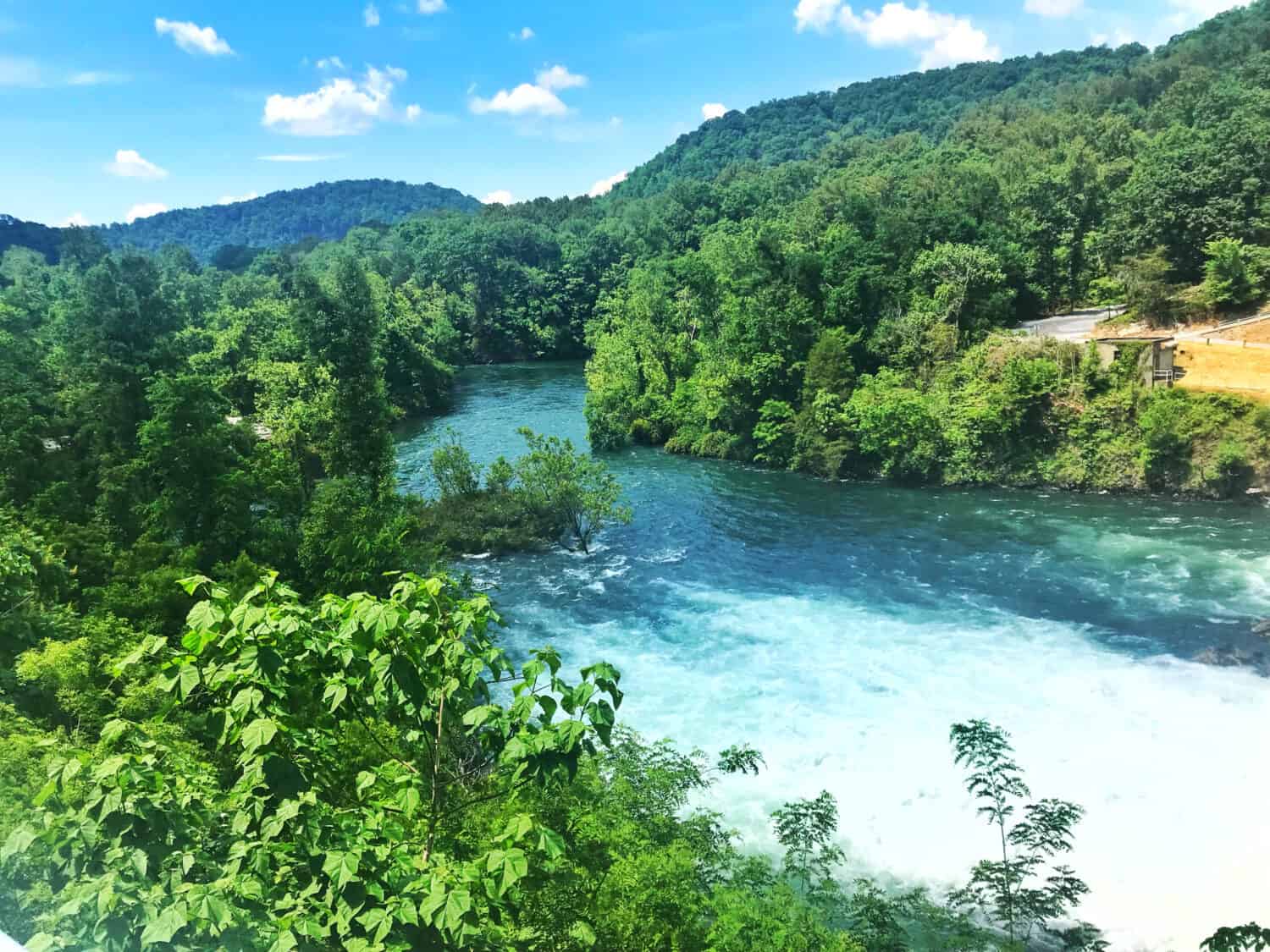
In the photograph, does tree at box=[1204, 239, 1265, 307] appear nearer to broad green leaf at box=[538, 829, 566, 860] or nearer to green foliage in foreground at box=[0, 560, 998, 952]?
green foliage in foreground at box=[0, 560, 998, 952]

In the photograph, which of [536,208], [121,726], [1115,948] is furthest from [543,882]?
[536,208]

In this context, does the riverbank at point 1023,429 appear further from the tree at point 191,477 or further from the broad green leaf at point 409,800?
the broad green leaf at point 409,800

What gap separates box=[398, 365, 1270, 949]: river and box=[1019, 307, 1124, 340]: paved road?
379 inches

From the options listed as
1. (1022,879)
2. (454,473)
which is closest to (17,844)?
(1022,879)

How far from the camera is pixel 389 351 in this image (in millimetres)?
44906

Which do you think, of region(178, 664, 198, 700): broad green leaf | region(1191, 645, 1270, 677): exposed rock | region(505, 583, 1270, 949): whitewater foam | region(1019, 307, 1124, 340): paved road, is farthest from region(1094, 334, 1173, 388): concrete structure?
region(178, 664, 198, 700): broad green leaf

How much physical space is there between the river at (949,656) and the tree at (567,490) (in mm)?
986

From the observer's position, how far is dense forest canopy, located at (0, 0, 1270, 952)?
10.4ft

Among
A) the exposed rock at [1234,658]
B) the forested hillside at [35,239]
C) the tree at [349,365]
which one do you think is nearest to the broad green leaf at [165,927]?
the exposed rock at [1234,658]

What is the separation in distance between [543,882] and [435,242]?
74.3 metres

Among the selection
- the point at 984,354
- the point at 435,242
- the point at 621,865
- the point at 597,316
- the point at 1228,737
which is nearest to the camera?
the point at 621,865

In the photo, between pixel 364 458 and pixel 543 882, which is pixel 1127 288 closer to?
pixel 364 458

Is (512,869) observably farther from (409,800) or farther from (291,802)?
(291,802)

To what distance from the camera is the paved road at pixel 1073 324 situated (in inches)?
1271
